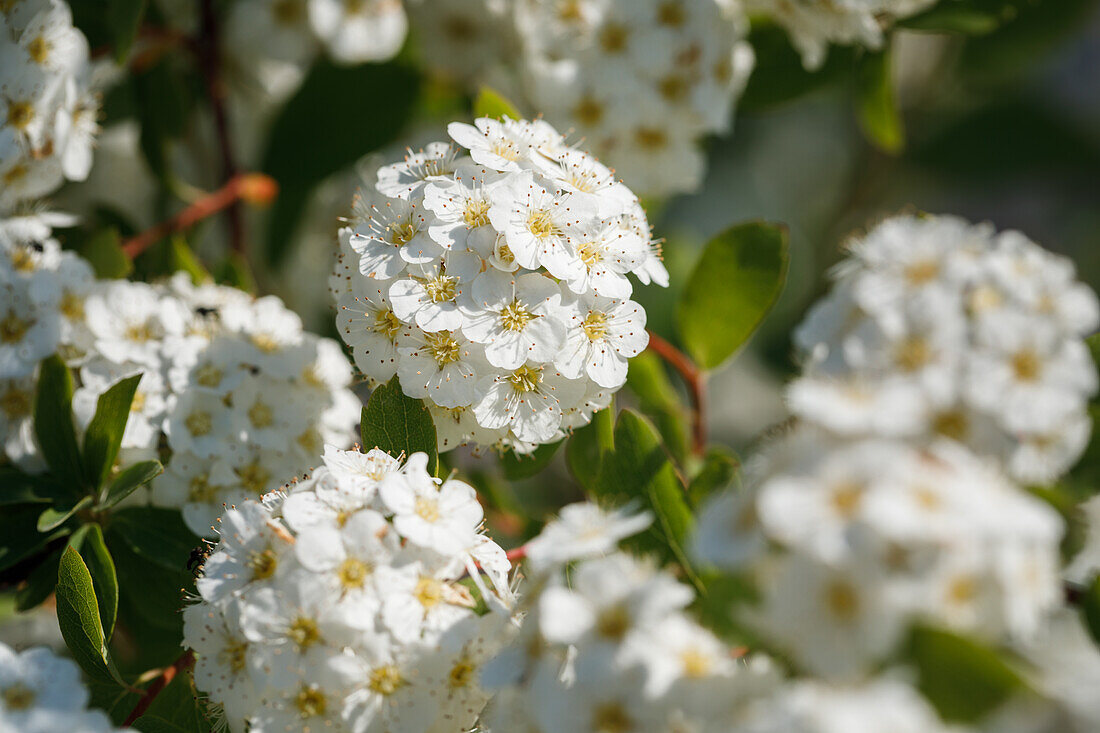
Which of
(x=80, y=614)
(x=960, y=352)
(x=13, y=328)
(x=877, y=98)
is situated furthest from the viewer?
(x=877, y=98)

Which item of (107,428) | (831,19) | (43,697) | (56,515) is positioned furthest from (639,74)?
(43,697)

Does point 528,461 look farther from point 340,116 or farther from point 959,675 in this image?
point 340,116

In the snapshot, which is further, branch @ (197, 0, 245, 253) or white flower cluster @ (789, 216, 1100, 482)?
branch @ (197, 0, 245, 253)

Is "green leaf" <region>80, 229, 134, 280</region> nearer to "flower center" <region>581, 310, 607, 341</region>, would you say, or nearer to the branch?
the branch

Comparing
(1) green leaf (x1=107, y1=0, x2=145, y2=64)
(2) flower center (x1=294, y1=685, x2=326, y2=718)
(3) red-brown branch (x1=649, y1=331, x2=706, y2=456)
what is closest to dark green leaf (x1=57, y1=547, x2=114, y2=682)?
(2) flower center (x1=294, y1=685, x2=326, y2=718)

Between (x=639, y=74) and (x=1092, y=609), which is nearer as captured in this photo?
(x=1092, y=609)
